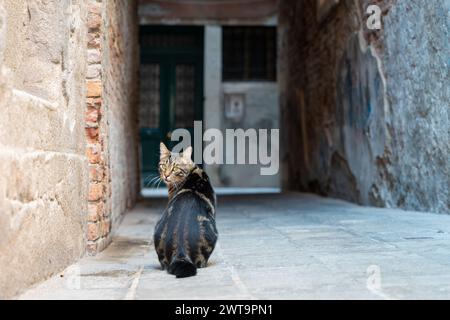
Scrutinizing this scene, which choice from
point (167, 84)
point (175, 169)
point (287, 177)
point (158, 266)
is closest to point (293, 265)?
point (158, 266)

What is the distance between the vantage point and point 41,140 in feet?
8.31

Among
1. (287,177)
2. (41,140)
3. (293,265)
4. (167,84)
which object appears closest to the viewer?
(41,140)

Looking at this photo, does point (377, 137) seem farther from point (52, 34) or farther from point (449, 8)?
point (52, 34)

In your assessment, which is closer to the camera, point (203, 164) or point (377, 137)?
point (377, 137)

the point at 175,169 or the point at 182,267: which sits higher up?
the point at 175,169

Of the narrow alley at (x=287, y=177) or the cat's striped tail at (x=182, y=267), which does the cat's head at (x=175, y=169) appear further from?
the cat's striped tail at (x=182, y=267)

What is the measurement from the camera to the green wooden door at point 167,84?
13.5 m

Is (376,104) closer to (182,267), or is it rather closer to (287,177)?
(182,267)

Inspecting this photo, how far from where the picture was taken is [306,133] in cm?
933

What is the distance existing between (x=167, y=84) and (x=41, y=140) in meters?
11.2

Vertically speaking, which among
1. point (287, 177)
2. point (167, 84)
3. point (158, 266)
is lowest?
point (287, 177)

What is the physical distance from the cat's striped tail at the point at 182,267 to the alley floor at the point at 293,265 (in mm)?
44

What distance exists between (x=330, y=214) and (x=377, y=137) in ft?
3.41
